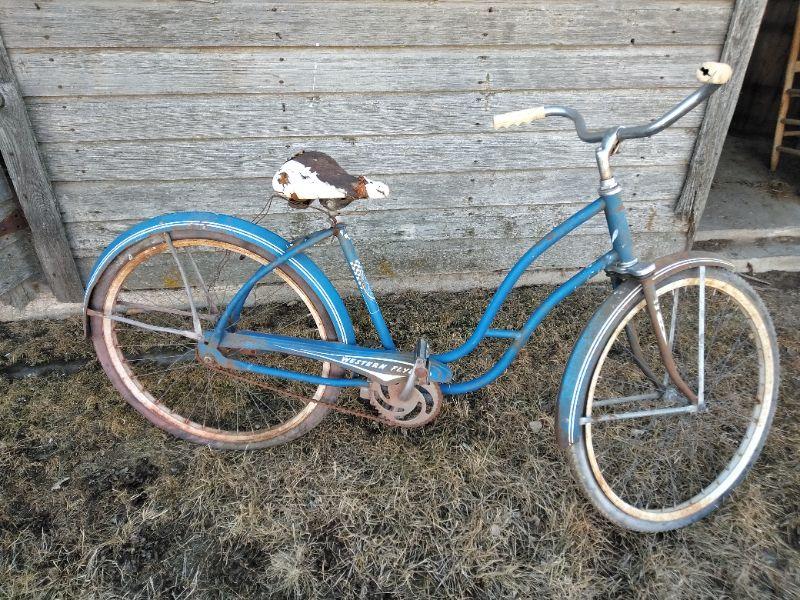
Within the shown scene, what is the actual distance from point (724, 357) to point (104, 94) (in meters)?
3.49

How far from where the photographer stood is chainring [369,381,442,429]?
211 cm

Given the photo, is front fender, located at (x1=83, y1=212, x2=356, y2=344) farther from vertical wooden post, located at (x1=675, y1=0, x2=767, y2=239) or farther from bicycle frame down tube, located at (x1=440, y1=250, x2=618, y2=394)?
vertical wooden post, located at (x1=675, y1=0, x2=767, y2=239)

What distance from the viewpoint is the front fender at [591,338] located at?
1.80 m

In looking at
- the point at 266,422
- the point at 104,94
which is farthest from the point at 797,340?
the point at 104,94

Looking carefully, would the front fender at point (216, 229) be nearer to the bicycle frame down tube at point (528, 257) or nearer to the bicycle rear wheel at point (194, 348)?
the bicycle rear wheel at point (194, 348)

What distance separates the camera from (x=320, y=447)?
238 cm

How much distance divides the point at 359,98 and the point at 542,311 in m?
1.53

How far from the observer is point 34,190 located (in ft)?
8.97

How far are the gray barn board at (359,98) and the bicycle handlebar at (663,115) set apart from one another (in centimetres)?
116

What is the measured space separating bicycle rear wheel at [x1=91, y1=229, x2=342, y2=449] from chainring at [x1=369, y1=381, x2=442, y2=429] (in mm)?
218

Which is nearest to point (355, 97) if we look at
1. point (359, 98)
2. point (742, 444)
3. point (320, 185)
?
point (359, 98)

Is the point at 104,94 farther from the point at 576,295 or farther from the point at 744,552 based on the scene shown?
the point at 744,552

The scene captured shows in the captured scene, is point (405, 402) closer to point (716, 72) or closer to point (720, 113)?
point (716, 72)

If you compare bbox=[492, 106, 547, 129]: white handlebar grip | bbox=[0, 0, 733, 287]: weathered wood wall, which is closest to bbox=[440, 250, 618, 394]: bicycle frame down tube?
bbox=[492, 106, 547, 129]: white handlebar grip
